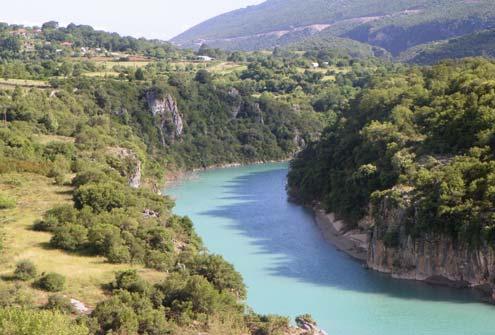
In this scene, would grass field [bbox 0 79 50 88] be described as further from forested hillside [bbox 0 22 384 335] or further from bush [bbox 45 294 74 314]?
bush [bbox 45 294 74 314]

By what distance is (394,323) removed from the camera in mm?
29297

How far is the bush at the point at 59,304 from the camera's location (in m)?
22.1

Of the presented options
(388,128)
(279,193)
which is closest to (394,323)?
(388,128)

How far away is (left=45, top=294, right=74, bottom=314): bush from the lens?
22.1 meters

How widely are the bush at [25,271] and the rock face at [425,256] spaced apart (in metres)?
16.7

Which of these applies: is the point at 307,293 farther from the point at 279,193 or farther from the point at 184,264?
the point at 279,193

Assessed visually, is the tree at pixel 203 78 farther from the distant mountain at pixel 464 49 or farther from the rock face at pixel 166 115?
the distant mountain at pixel 464 49

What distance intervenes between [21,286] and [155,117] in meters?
62.7

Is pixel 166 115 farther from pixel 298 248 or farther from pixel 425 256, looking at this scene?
pixel 425 256

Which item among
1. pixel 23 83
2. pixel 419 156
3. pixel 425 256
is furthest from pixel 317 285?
pixel 23 83

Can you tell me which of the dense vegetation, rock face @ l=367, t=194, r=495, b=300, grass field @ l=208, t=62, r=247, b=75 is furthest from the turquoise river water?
grass field @ l=208, t=62, r=247, b=75

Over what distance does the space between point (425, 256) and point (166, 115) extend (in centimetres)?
5562

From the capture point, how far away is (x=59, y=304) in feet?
72.9

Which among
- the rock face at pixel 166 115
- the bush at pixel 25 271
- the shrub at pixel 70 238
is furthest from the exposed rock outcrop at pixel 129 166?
the rock face at pixel 166 115
